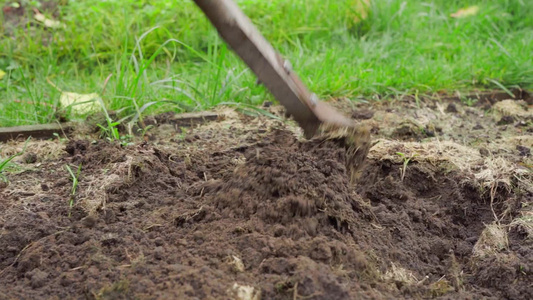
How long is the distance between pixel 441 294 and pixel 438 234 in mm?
467

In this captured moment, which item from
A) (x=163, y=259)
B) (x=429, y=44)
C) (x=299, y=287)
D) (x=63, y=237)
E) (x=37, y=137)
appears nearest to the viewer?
(x=299, y=287)

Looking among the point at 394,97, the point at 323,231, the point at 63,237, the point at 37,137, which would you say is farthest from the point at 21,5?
the point at 323,231

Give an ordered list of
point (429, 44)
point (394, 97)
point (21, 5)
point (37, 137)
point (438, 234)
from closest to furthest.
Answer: point (438, 234) → point (37, 137) → point (394, 97) → point (429, 44) → point (21, 5)

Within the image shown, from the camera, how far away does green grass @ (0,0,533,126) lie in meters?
3.70

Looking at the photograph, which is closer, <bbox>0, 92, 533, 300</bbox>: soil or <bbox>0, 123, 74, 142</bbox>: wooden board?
<bbox>0, 92, 533, 300</bbox>: soil

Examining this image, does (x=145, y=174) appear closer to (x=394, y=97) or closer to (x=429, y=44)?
(x=394, y=97)

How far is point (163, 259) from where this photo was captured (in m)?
1.90

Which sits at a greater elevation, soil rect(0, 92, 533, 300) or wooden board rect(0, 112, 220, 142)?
soil rect(0, 92, 533, 300)

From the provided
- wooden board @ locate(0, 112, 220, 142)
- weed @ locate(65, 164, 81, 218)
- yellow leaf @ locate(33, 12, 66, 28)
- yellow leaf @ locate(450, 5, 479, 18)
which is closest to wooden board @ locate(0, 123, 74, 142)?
wooden board @ locate(0, 112, 220, 142)

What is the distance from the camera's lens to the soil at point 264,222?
5.95 ft

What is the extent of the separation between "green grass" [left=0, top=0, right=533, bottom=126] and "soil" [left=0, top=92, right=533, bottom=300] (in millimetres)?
785

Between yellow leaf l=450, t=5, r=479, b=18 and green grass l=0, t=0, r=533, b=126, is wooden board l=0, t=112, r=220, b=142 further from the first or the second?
yellow leaf l=450, t=5, r=479, b=18

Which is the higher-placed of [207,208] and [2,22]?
[207,208]

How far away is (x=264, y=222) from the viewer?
2047 millimetres
